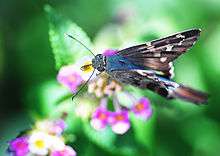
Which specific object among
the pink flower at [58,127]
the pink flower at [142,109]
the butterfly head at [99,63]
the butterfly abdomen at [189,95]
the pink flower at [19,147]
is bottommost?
the pink flower at [19,147]

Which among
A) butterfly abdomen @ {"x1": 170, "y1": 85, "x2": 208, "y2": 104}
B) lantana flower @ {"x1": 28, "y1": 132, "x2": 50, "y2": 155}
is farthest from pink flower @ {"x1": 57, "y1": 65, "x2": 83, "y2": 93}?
butterfly abdomen @ {"x1": 170, "y1": 85, "x2": 208, "y2": 104}

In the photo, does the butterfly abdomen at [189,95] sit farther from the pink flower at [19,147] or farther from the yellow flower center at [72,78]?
the pink flower at [19,147]

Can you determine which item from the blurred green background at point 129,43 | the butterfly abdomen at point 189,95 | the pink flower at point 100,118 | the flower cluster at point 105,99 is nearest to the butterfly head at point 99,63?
the flower cluster at point 105,99

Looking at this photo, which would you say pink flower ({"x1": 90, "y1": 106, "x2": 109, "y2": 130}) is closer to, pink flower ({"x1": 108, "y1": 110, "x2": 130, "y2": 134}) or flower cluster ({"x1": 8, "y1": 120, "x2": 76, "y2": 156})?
pink flower ({"x1": 108, "y1": 110, "x2": 130, "y2": 134})

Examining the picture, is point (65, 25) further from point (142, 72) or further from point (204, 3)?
point (204, 3)

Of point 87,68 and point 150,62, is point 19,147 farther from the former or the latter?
point 150,62

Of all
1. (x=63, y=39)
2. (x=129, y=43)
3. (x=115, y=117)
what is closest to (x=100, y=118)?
(x=115, y=117)
